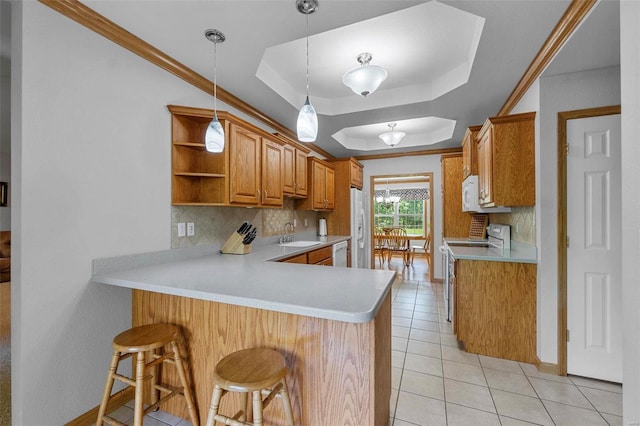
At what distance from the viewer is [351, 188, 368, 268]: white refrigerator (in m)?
4.64

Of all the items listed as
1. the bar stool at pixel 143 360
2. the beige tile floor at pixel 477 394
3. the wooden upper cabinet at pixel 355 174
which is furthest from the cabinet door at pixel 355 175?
the bar stool at pixel 143 360

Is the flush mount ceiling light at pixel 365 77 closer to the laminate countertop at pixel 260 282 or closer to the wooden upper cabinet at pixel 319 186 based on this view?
the laminate countertop at pixel 260 282

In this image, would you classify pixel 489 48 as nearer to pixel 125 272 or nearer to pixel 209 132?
pixel 209 132

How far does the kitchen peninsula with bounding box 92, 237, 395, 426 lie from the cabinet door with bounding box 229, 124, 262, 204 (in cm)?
84

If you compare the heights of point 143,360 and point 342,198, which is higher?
point 342,198

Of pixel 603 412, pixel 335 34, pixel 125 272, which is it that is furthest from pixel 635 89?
pixel 125 272

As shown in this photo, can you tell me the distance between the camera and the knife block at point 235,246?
8.21ft

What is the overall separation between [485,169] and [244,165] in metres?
2.38

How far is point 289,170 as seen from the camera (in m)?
3.39

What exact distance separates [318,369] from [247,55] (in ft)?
7.08

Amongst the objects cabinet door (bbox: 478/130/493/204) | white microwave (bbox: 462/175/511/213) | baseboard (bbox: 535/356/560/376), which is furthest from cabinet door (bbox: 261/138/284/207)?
baseboard (bbox: 535/356/560/376)

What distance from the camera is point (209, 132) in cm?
183

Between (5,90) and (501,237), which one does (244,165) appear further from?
(501,237)

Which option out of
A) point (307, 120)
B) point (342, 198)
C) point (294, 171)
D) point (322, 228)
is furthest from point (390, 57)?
point (322, 228)
